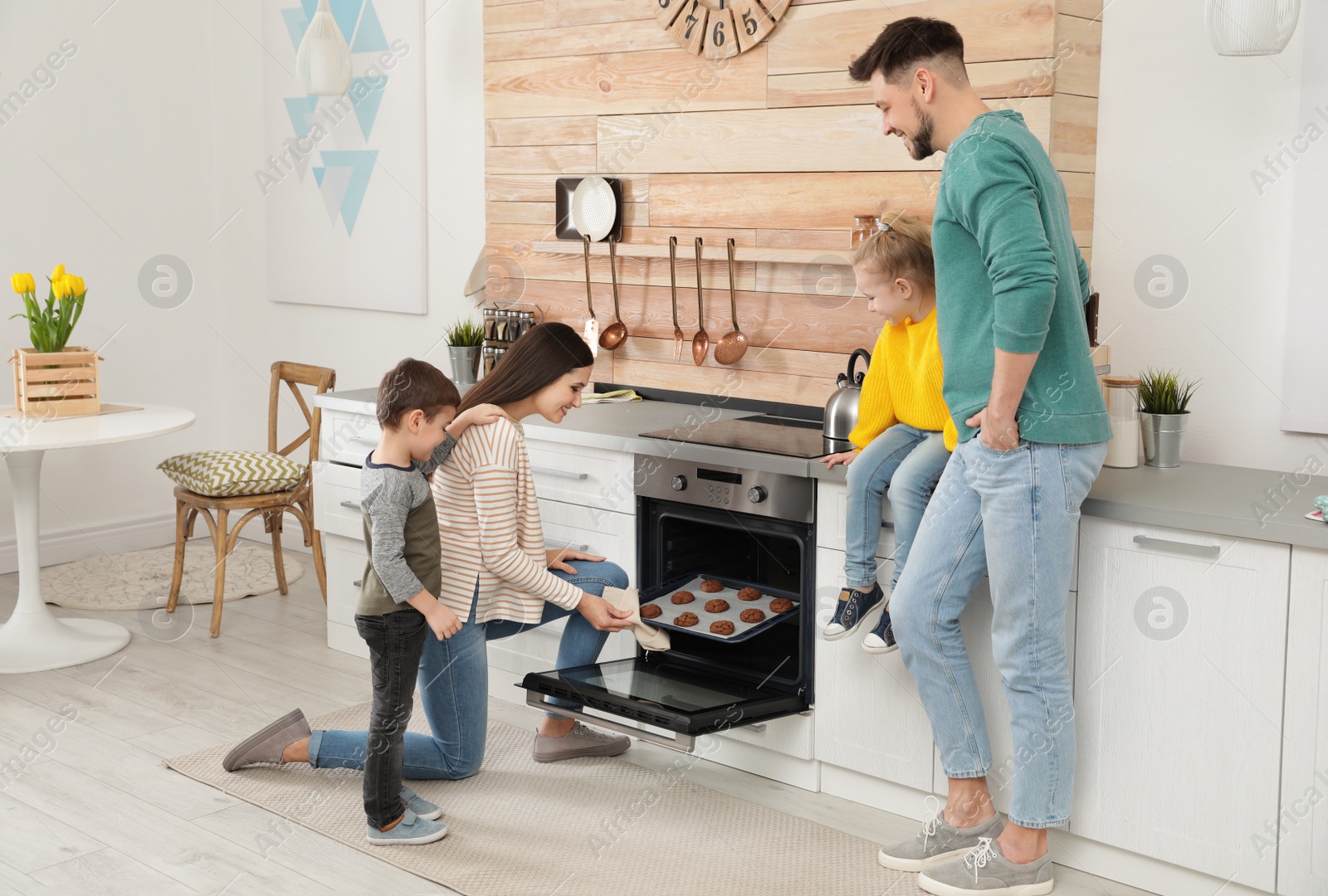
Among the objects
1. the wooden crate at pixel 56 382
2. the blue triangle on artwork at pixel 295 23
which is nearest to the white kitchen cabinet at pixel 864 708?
the wooden crate at pixel 56 382

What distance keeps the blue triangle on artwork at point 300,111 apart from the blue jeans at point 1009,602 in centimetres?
318

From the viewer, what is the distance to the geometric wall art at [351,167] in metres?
4.29

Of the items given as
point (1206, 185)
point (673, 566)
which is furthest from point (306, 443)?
point (1206, 185)

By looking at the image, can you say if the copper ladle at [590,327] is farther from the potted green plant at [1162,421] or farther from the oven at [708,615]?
the potted green plant at [1162,421]

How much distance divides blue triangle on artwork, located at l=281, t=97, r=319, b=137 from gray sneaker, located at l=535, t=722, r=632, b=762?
2685 millimetres

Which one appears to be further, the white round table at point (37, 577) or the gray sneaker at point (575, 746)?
the white round table at point (37, 577)

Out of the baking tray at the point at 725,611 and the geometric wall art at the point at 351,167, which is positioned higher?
the geometric wall art at the point at 351,167

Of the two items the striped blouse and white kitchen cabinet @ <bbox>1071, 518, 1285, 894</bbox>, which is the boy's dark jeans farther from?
white kitchen cabinet @ <bbox>1071, 518, 1285, 894</bbox>

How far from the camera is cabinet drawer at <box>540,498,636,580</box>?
3.07 metres

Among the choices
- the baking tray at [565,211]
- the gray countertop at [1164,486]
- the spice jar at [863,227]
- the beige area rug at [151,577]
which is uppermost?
the baking tray at [565,211]

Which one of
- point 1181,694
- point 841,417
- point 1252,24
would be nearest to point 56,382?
point 841,417

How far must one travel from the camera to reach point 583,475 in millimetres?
3115

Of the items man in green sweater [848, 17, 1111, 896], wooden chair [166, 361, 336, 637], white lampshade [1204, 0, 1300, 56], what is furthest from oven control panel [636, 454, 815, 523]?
wooden chair [166, 361, 336, 637]

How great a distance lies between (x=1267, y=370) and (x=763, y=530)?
111cm
